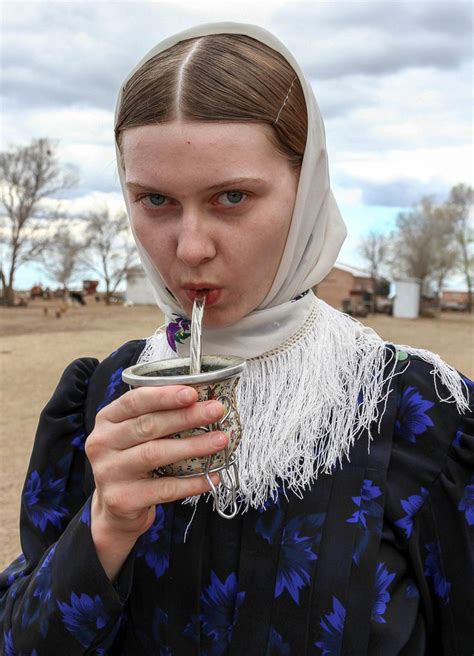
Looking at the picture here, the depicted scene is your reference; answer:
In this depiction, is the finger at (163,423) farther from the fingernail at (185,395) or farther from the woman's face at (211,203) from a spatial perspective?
the woman's face at (211,203)

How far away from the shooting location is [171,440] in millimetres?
1026

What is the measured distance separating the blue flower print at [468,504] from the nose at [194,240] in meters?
0.74

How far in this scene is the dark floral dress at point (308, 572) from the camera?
4.22 feet

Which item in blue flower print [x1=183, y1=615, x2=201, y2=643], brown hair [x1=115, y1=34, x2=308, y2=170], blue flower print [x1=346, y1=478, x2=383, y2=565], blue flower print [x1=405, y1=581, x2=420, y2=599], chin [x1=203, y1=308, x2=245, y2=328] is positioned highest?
brown hair [x1=115, y1=34, x2=308, y2=170]

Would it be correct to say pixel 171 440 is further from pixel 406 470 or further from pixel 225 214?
pixel 406 470

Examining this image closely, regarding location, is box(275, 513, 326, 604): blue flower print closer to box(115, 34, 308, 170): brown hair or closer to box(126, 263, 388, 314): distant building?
box(115, 34, 308, 170): brown hair

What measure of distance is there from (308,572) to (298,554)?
0.04 m

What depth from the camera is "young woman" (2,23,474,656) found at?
4.02ft

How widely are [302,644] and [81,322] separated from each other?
1095 inches

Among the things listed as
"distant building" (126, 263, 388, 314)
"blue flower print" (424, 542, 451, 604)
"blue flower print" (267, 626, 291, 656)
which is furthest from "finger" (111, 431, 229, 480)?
"distant building" (126, 263, 388, 314)

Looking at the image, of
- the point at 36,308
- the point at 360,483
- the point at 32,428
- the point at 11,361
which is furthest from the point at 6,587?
the point at 36,308

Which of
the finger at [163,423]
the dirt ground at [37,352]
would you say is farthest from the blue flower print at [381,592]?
the dirt ground at [37,352]

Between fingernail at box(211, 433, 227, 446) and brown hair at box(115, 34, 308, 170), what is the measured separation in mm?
590

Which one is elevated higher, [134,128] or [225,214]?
[134,128]
